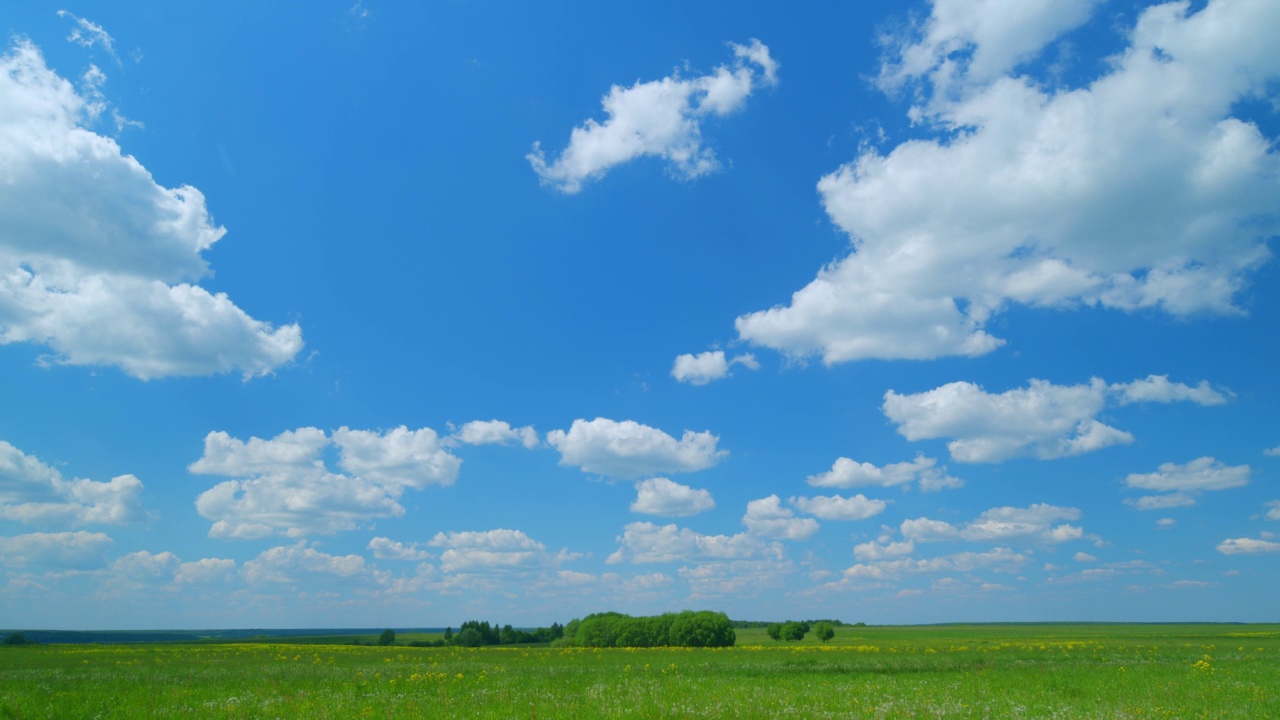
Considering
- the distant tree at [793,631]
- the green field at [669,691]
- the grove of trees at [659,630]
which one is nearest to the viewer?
the green field at [669,691]

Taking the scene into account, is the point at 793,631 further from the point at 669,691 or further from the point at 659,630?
the point at 669,691

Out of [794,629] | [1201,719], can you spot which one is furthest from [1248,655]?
[794,629]

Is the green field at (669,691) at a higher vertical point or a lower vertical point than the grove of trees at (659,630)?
higher

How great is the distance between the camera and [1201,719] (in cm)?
1770

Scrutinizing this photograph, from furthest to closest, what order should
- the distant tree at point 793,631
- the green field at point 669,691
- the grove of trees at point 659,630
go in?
1. the distant tree at point 793,631
2. the grove of trees at point 659,630
3. the green field at point 669,691


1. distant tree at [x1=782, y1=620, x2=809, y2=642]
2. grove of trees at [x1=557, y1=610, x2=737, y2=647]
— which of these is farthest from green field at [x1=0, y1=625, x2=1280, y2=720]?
distant tree at [x1=782, y1=620, x2=809, y2=642]

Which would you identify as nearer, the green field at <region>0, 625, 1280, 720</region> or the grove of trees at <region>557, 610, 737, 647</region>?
the green field at <region>0, 625, 1280, 720</region>

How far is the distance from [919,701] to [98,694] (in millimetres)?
27695

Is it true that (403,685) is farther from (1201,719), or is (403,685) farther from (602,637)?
(602,637)

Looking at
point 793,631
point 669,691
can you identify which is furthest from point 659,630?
point 669,691

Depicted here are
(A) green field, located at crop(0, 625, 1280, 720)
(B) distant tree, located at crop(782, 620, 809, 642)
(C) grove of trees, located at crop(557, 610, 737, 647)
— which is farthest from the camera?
(B) distant tree, located at crop(782, 620, 809, 642)

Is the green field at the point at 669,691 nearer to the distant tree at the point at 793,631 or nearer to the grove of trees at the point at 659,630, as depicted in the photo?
the grove of trees at the point at 659,630

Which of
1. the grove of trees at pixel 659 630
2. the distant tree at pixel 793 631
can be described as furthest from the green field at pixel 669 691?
the distant tree at pixel 793 631

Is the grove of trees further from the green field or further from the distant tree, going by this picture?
the green field
